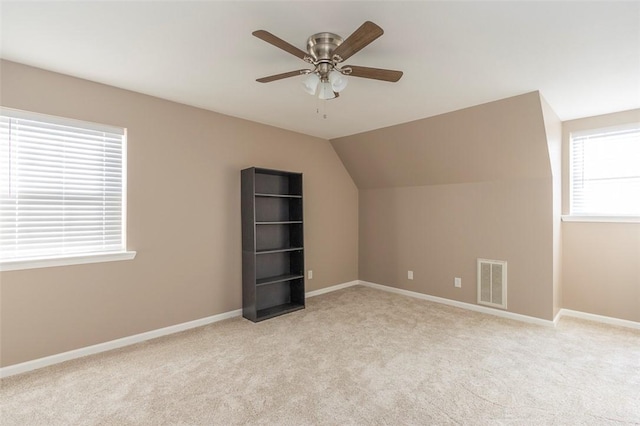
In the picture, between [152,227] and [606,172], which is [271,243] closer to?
[152,227]

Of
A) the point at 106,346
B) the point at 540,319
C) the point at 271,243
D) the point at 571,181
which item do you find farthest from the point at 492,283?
the point at 106,346

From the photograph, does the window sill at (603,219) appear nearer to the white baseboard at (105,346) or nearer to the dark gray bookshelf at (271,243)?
the dark gray bookshelf at (271,243)

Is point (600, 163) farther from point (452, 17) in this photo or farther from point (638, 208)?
point (452, 17)

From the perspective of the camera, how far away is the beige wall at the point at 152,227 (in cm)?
250

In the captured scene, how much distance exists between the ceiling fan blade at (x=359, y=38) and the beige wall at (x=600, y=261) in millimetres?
3386

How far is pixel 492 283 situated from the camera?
3.84m

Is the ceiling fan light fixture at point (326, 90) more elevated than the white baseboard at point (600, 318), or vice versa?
the ceiling fan light fixture at point (326, 90)

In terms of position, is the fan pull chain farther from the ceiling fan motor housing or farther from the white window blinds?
the white window blinds

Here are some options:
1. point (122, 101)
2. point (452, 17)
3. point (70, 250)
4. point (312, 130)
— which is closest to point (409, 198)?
point (312, 130)

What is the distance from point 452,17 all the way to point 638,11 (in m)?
1.00

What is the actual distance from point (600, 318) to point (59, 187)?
219 inches

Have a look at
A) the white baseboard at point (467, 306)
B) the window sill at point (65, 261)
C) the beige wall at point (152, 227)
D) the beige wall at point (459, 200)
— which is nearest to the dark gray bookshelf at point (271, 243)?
the beige wall at point (152, 227)

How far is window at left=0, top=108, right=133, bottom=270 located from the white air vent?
3.99 m

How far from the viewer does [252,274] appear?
3.63 m
